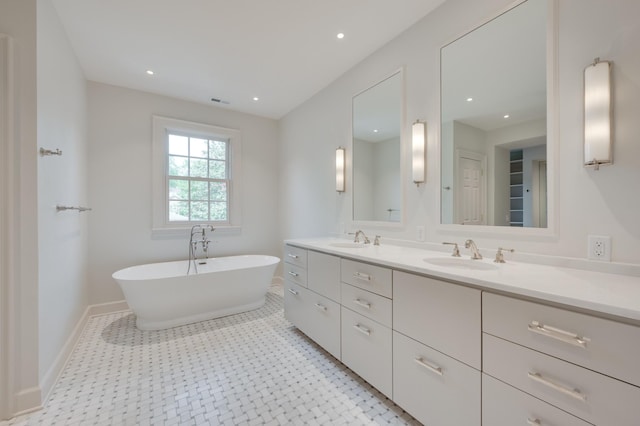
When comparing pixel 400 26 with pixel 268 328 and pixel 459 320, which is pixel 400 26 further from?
pixel 268 328

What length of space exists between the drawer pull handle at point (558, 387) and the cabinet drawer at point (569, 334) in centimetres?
10

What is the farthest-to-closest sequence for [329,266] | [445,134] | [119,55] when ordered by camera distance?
[119,55] < [329,266] < [445,134]

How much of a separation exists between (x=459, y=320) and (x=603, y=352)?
455 millimetres

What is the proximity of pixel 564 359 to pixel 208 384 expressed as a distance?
6.54ft

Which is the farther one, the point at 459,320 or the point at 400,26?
the point at 400,26

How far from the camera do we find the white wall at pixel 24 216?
1.53m

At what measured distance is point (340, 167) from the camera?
2.95 meters

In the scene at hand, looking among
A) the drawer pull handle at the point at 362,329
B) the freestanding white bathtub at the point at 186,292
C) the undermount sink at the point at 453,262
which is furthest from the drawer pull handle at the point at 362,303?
the freestanding white bathtub at the point at 186,292

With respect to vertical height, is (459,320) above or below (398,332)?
above

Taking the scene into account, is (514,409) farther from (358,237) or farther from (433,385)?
(358,237)

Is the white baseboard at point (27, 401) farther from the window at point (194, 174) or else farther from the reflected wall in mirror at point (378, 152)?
the reflected wall in mirror at point (378, 152)

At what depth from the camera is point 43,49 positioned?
5.69 feet

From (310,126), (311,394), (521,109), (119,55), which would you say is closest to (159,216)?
Answer: (119,55)

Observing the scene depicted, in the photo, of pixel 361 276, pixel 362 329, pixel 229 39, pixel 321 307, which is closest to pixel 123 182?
pixel 229 39
